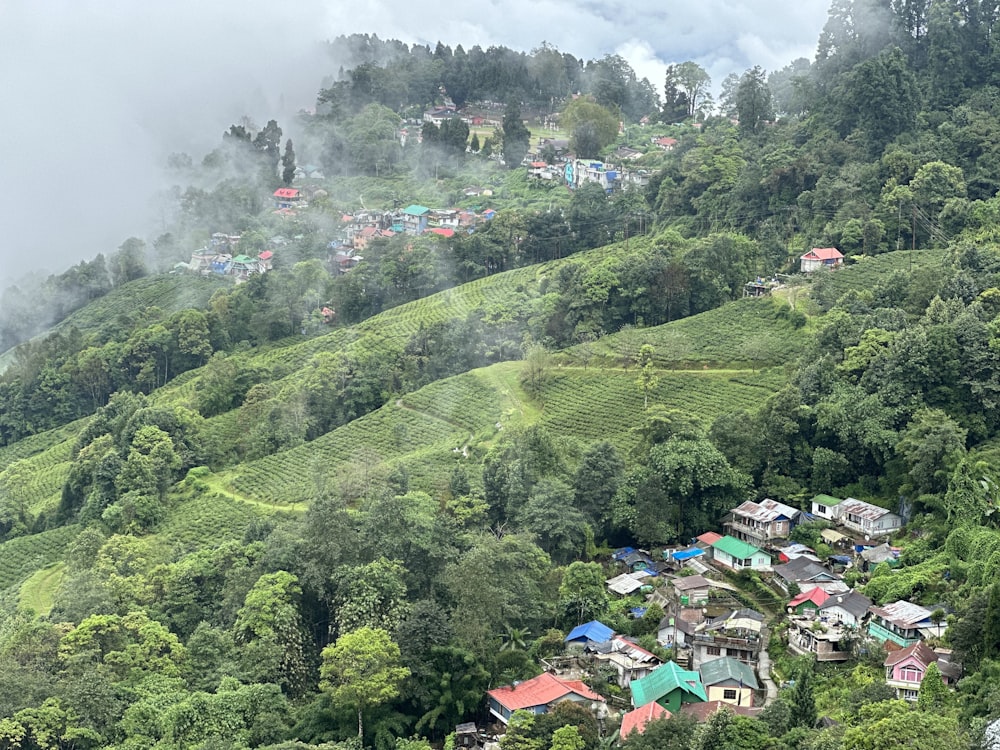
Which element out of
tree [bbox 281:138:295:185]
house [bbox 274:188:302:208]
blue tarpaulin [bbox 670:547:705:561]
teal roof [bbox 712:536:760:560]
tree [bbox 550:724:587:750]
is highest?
tree [bbox 281:138:295:185]

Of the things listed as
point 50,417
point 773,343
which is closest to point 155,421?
point 50,417

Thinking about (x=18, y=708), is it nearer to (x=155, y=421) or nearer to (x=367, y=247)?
(x=155, y=421)

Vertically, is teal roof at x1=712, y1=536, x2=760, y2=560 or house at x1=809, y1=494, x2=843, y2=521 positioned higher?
house at x1=809, y1=494, x2=843, y2=521

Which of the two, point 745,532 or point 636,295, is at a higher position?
point 636,295

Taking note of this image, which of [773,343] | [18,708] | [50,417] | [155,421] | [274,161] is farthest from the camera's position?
A: [274,161]

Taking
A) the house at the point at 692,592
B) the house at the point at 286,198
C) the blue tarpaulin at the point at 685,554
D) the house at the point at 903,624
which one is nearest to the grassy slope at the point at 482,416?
the blue tarpaulin at the point at 685,554

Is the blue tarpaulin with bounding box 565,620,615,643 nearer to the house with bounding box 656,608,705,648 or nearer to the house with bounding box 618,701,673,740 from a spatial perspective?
the house with bounding box 656,608,705,648

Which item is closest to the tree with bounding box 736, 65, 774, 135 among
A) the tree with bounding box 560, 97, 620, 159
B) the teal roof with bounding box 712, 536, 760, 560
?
the tree with bounding box 560, 97, 620, 159

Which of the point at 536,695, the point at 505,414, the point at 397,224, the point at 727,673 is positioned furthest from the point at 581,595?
the point at 397,224
